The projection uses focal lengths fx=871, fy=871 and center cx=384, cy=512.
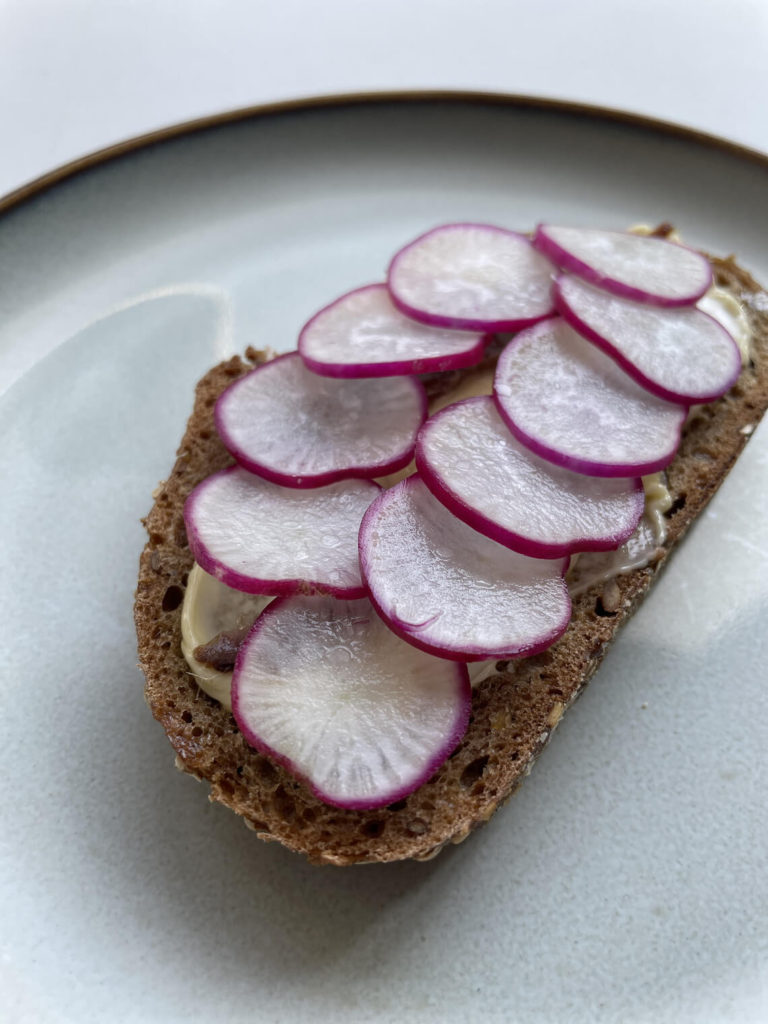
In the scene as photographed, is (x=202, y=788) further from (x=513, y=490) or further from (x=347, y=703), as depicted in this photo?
(x=513, y=490)

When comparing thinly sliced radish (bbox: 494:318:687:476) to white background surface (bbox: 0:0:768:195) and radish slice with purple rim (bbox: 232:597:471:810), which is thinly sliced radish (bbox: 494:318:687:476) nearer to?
radish slice with purple rim (bbox: 232:597:471:810)

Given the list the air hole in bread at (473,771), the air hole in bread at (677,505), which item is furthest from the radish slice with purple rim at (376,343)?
the air hole in bread at (473,771)

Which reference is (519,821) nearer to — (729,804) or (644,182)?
(729,804)

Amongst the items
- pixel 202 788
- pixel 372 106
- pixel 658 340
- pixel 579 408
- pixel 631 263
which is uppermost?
pixel 372 106

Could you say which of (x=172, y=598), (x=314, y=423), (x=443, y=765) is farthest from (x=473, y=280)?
(x=443, y=765)

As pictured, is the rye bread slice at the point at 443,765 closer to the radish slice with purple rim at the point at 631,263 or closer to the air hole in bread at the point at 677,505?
the air hole in bread at the point at 677,505

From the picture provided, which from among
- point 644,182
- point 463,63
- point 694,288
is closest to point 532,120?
point 644,182

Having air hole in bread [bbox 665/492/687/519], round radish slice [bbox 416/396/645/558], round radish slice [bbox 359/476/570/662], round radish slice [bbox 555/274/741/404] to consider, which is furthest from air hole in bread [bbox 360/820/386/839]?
A: round radish slice [bbox 555/274/741/404]
